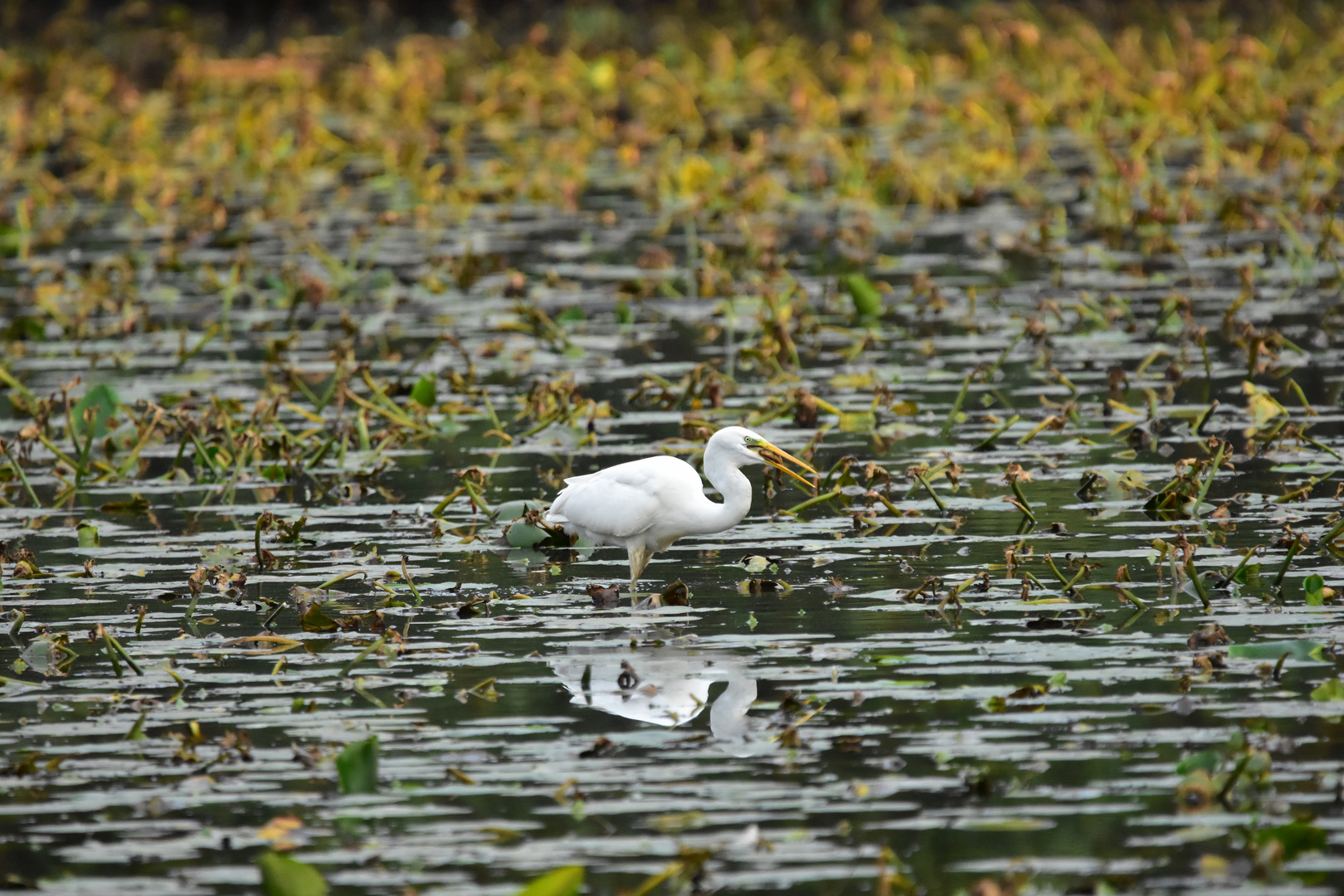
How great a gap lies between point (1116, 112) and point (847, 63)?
6.45 metres

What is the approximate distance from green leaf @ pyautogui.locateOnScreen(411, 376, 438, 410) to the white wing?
3655mm

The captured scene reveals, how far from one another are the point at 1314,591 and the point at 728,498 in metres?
2.51

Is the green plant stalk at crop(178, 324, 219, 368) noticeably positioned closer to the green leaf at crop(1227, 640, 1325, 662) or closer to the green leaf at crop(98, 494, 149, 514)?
the green leaf at crop(98, 494, 149, 514)

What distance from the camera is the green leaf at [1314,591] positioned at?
862 cm

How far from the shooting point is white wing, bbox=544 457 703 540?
370 inches

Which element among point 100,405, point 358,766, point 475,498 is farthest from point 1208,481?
point 100,405

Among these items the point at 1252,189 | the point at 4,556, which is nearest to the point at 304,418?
the point at 4,556

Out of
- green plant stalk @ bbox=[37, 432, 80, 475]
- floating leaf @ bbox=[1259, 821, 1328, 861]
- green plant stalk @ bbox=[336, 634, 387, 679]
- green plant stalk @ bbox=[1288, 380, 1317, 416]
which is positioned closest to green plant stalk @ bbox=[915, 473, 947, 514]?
green plant stalk @ bbox=[1288, 380, 1317, 416]

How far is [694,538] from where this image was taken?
10.9 metres

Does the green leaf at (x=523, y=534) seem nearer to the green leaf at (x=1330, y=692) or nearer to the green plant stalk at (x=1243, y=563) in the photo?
the green plant stalk at (x=1243, y=563)

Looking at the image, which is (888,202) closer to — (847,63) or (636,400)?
(636,400)

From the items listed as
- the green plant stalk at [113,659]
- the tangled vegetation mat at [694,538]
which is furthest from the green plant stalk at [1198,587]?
the green plant stalk at [113,659]

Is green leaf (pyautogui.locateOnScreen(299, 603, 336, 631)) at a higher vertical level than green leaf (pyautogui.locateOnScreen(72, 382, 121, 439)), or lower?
lower

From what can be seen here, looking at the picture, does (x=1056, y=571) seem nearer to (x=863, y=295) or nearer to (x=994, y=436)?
(x=994, y=436)
